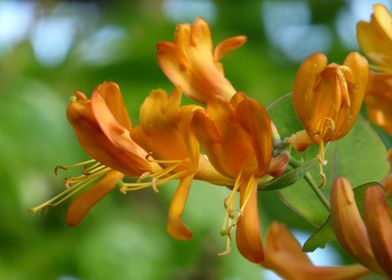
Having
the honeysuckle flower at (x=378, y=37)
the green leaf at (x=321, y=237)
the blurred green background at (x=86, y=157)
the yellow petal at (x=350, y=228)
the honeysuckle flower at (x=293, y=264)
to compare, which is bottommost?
the blurred green background at (x=86, y=157)

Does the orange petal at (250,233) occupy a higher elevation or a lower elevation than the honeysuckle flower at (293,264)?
higher

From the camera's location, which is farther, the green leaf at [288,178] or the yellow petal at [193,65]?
the yellow petal at [193,65]

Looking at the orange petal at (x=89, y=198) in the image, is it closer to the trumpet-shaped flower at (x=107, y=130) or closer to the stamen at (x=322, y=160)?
the trumpet-shaped flower at (x=107, y=130)

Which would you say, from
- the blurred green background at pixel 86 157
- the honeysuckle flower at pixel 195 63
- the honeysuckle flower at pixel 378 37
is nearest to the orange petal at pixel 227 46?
the honeysuckle flower at pixel 195 63

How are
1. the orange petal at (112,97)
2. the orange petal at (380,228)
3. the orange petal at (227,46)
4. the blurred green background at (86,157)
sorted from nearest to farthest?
the orange petal at (380,228)
the orange petal at (112,97)
the orange petal at (227,46)
the blurred green background at (86,157)

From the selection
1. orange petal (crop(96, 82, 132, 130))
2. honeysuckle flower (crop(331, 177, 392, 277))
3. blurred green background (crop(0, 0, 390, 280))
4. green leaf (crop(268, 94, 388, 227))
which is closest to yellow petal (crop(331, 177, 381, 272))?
honeysuckle flower (crop(331, 177, 392, 277))

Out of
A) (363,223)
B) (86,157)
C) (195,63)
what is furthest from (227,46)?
(86,157)

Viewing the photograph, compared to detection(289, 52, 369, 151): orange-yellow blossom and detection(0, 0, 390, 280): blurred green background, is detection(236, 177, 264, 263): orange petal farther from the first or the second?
detection(0, 0, 390, 280): blurred green background

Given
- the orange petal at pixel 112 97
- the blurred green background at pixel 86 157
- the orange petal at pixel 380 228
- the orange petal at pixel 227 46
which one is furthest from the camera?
the blurred green background at pixel 86 157

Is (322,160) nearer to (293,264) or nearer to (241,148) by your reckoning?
(241,148)

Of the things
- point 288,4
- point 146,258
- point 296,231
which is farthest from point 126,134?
point 288,4
